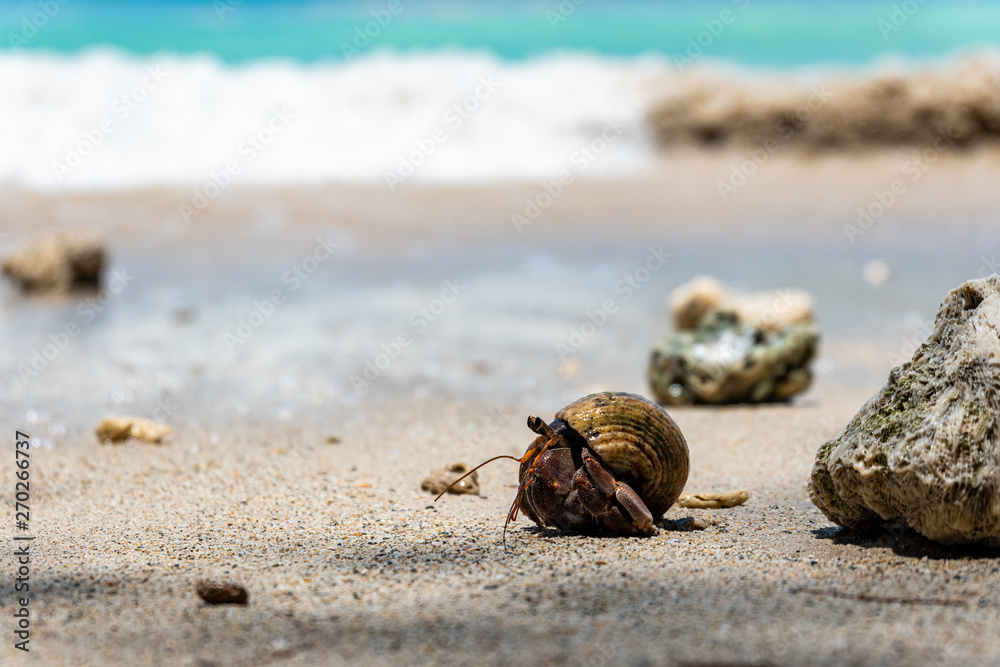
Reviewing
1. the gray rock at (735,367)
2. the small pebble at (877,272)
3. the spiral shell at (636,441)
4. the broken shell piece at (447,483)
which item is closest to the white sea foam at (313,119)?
the small pebble at (877,272)

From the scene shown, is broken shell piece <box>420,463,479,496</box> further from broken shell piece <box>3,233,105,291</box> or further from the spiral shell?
broken shell piece <box>3,233,105,291</box>

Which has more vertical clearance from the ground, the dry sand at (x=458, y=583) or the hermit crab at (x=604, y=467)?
the hermit crab at (x=604, y=467)

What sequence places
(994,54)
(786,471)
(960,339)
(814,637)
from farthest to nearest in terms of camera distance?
(994,54) → (786,471) → (960,339) → (814,637)

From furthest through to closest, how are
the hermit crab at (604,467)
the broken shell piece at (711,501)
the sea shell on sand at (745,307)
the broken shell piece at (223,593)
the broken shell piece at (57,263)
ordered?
the broken shell piece at (57,263) < the sea shell on sand at (745,307) < the broken shell piece at (711,501) < the hermit crab at (604,467) < the broken shell piece at (223,593)

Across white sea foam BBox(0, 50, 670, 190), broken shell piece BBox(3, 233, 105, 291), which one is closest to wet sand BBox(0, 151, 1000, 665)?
broken shell piece BBox(3, 233, 105, 291)

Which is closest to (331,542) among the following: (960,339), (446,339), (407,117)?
(960,339)

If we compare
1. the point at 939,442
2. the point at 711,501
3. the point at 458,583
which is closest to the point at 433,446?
the point at 711,501

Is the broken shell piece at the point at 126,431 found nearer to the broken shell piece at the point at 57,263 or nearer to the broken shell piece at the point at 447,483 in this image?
the broken shell piece at the point at 447,483

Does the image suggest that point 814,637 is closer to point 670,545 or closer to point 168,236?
point 670,545
